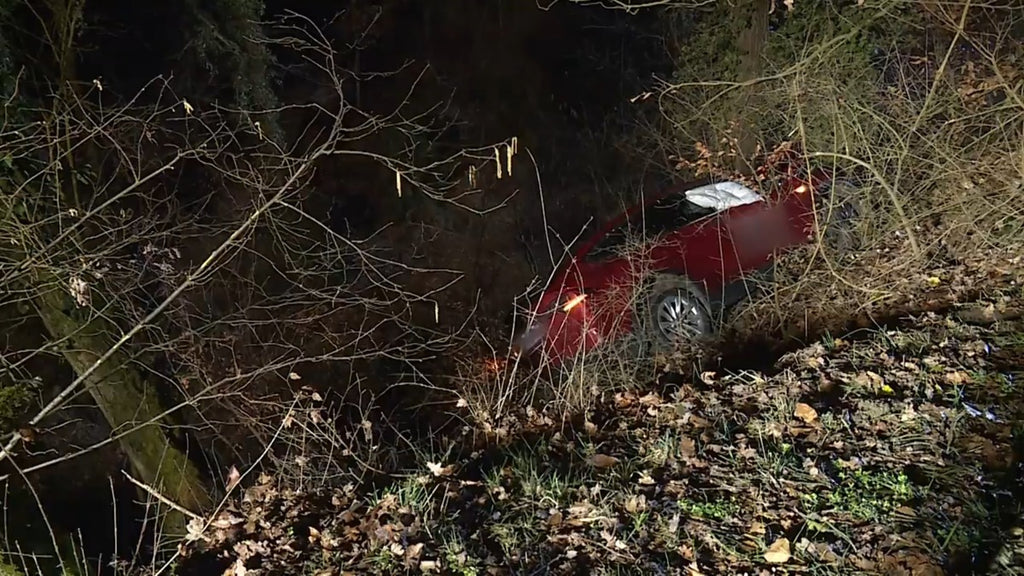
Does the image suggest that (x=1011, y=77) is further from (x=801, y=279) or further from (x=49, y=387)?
(x=49, y=387)

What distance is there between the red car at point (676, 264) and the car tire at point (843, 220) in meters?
0.06

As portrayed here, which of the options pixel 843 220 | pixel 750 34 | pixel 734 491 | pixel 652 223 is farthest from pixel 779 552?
pixel 750 34

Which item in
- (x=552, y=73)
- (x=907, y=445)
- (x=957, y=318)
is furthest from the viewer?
(x=552, y=73)

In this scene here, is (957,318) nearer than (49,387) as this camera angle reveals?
Yes

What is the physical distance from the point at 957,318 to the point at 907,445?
2241 mm

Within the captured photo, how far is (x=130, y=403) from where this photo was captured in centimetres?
686

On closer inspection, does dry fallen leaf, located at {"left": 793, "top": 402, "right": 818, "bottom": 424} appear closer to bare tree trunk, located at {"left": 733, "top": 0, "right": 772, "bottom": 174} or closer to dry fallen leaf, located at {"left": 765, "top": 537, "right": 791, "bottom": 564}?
dry fallen leaf, located at {"left": 765, "top": 537, "right": 791, "bottom": 564}

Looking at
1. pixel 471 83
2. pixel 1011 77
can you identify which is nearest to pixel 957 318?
pixel 1011 77

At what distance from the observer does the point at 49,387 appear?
23.4 ft

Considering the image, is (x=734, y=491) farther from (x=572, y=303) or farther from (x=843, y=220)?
(x=843, y=220)

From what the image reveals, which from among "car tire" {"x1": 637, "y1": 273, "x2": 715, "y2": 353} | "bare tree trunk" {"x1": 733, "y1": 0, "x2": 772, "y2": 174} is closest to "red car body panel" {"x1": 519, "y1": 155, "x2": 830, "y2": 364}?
"car tire" {"x1": 637, "y1": 273, "x2": 715, "y2": 353}

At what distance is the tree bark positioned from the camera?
→ 21.1ft

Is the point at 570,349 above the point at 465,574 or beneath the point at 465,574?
beneath

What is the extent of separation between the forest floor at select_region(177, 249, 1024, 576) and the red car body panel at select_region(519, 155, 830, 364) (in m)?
1.93
